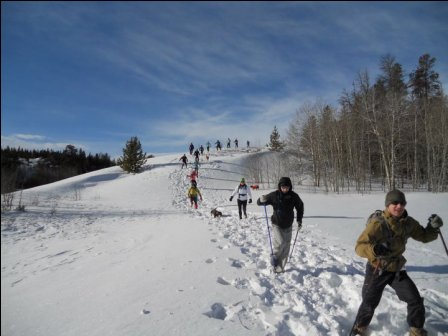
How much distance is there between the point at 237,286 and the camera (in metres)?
4.72

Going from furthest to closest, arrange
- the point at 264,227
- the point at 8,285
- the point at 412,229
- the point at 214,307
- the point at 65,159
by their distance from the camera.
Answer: the point at 65,159 < the point at 264,227 < the point at 8,285 < the point at 214,307 < the point at 412,229

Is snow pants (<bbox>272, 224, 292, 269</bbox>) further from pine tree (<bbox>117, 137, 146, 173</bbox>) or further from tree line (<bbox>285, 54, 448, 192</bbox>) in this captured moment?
pine tree (<bbox>117, 137, 146, 173</bbox>)

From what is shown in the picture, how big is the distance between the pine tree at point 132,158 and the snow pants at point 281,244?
105 feet

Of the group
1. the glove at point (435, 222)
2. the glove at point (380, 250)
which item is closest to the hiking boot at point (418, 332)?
the glove at point (380, 250)

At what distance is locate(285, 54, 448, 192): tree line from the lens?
24.3 metres

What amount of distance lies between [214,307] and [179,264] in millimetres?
2113

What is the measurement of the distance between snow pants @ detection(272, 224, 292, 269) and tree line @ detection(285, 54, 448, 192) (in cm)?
2140

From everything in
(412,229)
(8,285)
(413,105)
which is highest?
(413,105)

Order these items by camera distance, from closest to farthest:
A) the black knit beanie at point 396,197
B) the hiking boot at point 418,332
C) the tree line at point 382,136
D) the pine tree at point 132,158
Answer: the hiking boot at point 418,332 < the black knit beanie at point 396,197 < the tree line at point 382,136 < the pine tree at point 132,158

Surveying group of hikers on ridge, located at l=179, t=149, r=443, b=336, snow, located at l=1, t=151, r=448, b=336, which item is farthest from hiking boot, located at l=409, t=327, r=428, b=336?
snow, located at l=1, t=151, r=448, b=336

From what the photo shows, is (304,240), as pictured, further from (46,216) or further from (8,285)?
(46,216)

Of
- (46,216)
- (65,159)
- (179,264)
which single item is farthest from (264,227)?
(65,159)

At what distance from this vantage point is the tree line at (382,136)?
24.3 meters

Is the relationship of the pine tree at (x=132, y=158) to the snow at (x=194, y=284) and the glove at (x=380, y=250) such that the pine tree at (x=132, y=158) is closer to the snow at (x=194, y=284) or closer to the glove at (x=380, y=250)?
the snow at (x=194, y=284)
